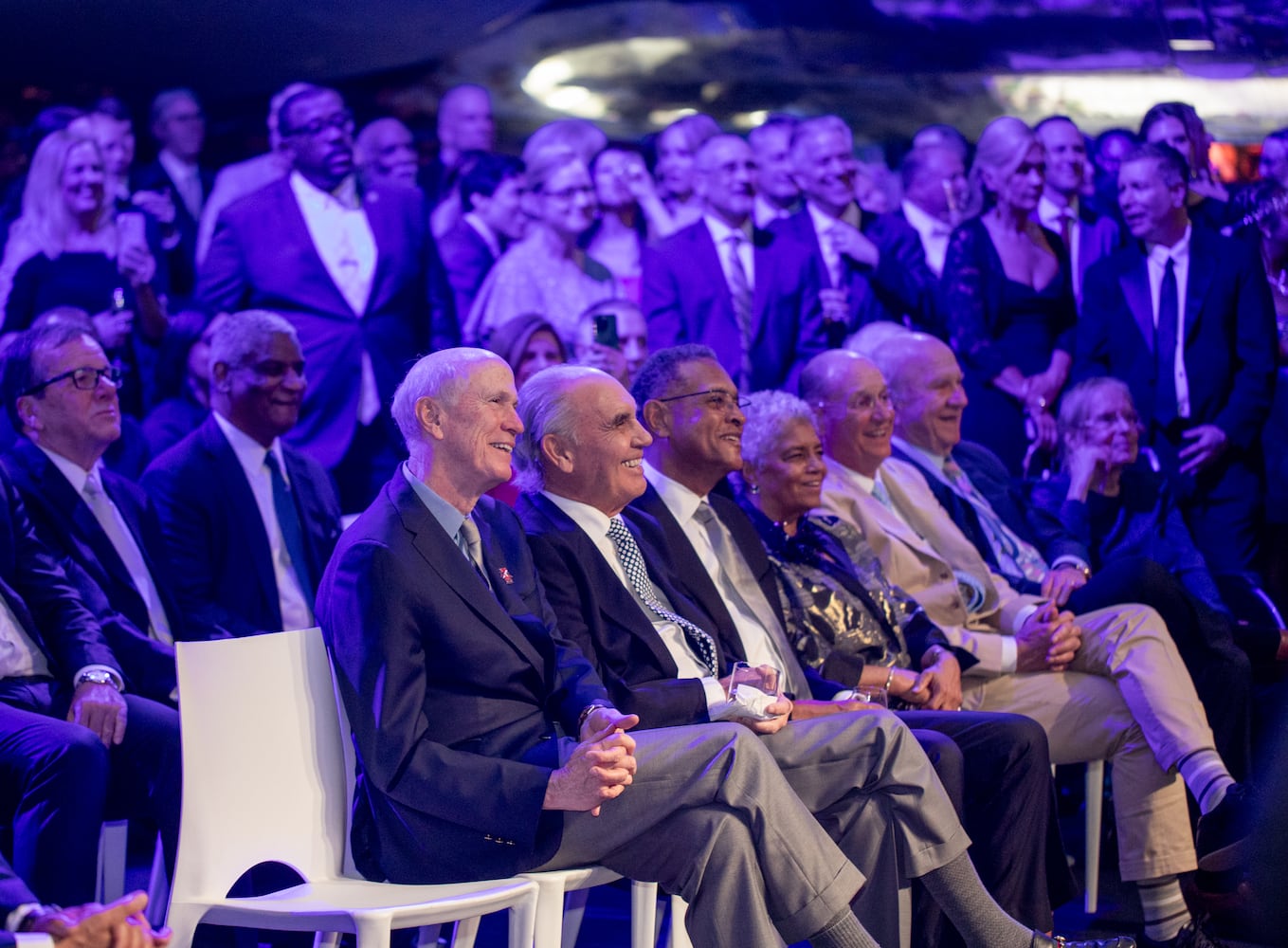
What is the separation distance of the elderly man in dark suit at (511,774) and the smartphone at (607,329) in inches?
94.9

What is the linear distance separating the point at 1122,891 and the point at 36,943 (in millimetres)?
2821

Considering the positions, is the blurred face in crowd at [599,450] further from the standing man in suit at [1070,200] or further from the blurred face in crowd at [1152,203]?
the standing man in suit at [1070,200]

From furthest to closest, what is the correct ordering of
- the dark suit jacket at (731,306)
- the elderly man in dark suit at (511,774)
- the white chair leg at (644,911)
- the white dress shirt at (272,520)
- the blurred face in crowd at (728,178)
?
1. the blurred face in crowd at (728,178)
2. the dark suit jacket at (731,306)
3. the white dress shirt at (272,520)
4. the white chair leg at (644,911)
5. the elderly man in dark suit at (511,774)

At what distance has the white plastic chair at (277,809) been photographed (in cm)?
220

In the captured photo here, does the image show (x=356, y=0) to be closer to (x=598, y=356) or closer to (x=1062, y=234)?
(x=598, y=356)

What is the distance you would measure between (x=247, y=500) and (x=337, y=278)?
1.84 m

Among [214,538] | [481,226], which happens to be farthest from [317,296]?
[214,538]

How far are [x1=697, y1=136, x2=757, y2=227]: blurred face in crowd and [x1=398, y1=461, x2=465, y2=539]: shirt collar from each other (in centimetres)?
340

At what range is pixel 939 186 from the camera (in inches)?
243

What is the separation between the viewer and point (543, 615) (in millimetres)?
2709

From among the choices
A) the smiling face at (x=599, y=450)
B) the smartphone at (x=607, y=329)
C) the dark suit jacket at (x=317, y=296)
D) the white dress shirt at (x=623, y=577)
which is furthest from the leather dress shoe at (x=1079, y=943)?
the dark suit jacket at (x=317, y=296)

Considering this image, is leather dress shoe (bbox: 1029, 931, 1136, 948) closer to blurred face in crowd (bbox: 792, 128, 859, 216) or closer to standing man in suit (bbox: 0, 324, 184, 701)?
standing man in suit (bbox: 0, 324, 184, 701)

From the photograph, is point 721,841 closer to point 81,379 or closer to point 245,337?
point 81,379

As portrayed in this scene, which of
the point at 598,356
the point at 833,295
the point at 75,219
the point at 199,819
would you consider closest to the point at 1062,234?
the point at 833,295
